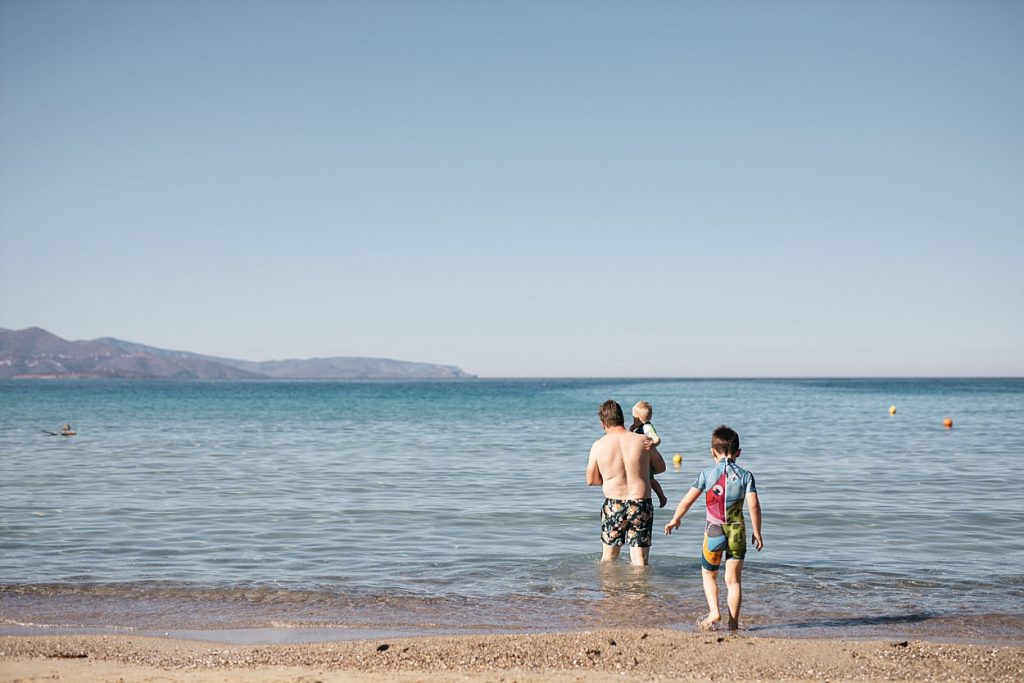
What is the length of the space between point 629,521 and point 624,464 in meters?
0.65

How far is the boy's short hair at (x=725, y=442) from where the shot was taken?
23.5 ft

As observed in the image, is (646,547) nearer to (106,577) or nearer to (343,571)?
(343,571)

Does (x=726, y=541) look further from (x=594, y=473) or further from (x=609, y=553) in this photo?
(x=609, y=553)

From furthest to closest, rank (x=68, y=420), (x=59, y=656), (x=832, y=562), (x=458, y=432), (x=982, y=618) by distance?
(x=68, y=420)
(x=458, y=432)
(x=832, y=562)
(x=982, y=618)
(x=59, y=656)

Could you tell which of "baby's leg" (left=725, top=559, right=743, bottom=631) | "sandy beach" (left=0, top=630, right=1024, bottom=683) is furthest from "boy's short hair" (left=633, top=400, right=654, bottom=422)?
"sandy beach" (left=0, top=630, right=1024, bottom=683)

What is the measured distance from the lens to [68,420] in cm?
4094

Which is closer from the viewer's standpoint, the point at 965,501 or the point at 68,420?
the point at 965,501

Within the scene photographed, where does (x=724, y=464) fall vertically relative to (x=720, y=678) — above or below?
above

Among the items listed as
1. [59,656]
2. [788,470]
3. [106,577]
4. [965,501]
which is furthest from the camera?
[788,470]

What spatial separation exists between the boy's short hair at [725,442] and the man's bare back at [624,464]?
195 centimetres

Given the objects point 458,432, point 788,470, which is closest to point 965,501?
point 788,470

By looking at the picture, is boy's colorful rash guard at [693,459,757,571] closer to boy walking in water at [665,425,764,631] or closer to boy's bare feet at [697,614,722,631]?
boy walking in water at [665,425,764,631]

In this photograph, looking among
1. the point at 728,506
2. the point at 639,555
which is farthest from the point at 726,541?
the point at 639,555

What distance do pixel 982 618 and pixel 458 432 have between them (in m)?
25.7
